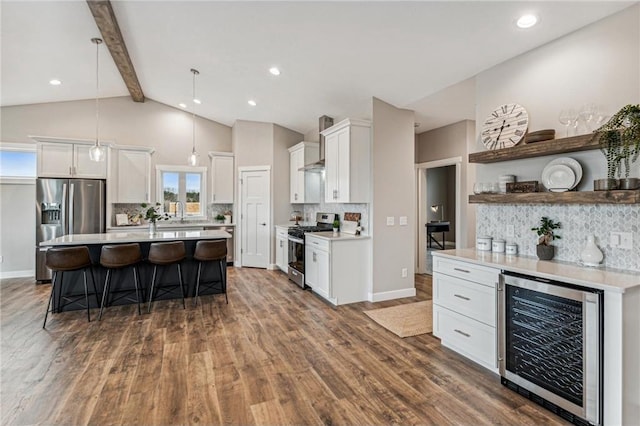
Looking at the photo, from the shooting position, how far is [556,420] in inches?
78.4

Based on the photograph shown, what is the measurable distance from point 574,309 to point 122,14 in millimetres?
5189

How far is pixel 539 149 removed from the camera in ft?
8.32

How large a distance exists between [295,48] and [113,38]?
96.0 inches

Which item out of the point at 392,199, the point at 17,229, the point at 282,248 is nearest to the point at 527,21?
the point at 392,199

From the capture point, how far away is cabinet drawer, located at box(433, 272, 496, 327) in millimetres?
2490

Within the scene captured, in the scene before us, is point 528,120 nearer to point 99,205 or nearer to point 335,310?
point 335,310

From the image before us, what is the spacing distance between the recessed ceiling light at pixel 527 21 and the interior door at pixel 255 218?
501 centimetres

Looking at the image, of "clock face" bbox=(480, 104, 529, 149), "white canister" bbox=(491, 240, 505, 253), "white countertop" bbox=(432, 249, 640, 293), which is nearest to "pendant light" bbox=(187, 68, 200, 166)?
"white countertop" bbox=(432, 249, 640, 293)

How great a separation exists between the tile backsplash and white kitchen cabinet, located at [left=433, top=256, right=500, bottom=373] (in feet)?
2.11

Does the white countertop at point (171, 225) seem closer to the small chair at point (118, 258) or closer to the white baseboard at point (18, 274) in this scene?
the white baseboard at point (18, 274)

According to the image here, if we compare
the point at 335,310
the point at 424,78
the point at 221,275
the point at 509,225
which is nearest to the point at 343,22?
the point at 424,78

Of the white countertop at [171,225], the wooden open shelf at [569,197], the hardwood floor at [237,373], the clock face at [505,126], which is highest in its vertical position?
the clock face at [505,126]

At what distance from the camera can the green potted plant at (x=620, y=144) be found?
2045 mm

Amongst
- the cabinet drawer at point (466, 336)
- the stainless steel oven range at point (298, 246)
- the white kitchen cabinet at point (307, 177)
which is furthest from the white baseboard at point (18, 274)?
the cabinet drawer at point (466, 336)
